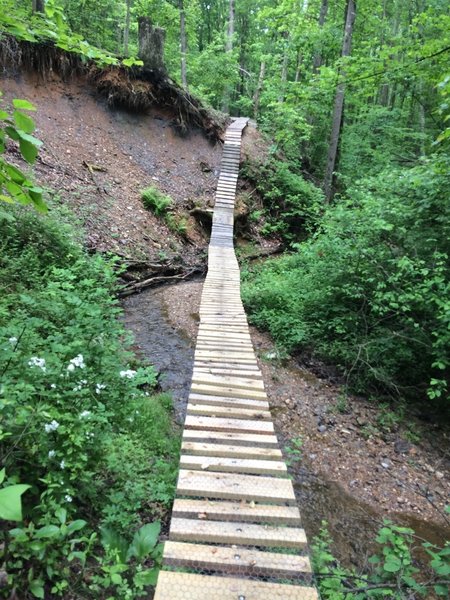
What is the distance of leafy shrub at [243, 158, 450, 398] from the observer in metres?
6.07

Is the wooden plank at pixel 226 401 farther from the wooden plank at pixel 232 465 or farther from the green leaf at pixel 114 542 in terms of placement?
the green leaf at pixel 114 542

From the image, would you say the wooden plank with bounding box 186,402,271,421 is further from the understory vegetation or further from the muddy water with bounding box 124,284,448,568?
the muddy water with bounding box 124,284,448,568

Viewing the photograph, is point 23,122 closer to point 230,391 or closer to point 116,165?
point 230,391

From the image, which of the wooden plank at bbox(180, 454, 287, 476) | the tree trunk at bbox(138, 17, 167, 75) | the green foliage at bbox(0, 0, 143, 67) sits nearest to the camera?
the green foliage at bbox(0, 0, 143, 67)

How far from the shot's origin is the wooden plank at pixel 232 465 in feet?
9.86

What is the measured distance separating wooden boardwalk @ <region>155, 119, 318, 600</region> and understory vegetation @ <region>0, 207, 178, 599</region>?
25 cm

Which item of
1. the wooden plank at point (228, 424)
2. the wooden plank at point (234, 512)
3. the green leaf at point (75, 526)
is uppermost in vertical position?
the green leaf at point (75, 526)

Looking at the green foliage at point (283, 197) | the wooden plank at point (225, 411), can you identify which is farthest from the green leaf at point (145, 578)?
the green foliage at point (283, 197)

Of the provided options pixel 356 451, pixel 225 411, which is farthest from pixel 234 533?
pixel 356 451

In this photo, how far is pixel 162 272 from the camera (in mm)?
10188

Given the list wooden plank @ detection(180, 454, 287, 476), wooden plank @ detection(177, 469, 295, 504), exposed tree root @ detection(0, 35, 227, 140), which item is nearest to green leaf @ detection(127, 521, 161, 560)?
wooden plank @ detection(177, 469, 295, 504)

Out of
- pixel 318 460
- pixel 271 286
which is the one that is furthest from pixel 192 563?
pixel 271 286

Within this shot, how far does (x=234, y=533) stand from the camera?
2.45m

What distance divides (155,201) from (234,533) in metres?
10.9
